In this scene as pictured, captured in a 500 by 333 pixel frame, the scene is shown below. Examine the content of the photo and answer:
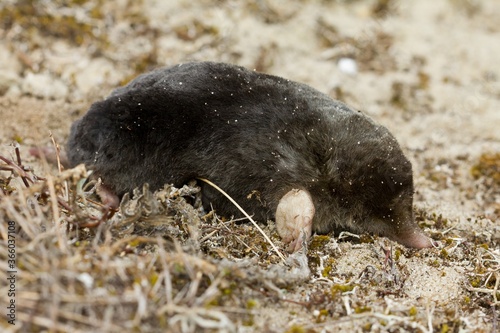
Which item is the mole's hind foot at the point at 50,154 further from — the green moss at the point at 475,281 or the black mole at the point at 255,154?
the green moss at the point at 475,281

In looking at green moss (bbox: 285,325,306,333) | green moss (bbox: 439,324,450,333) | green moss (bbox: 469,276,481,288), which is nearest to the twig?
green moss (bbox: 285,325,306,333)

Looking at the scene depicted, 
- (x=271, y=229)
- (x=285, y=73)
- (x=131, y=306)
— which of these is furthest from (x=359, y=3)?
(x=131, y=306)

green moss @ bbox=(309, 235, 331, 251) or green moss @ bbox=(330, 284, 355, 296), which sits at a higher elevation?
green moss @ bbox=(330, 284, 355, 296)

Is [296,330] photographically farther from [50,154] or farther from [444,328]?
[50,154]

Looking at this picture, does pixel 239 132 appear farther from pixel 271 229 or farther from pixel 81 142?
pixel 81 142

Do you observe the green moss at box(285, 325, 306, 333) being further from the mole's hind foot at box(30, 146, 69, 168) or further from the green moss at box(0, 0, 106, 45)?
the green moss at box(0, 0, 106, 45)

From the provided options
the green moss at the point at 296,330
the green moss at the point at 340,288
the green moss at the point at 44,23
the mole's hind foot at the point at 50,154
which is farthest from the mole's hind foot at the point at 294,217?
the green moss at the point at 44,23
